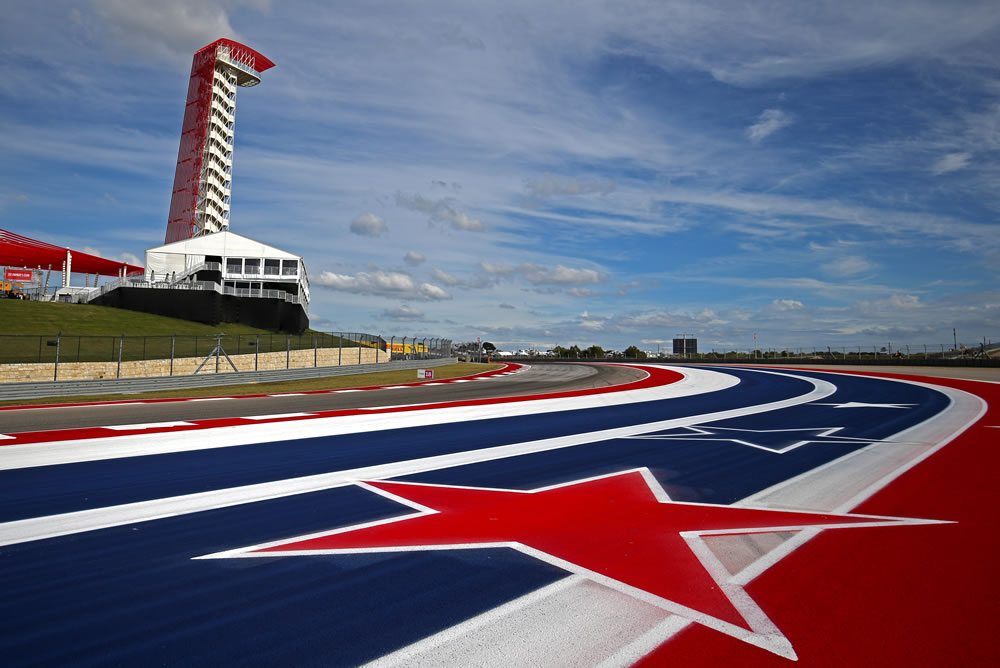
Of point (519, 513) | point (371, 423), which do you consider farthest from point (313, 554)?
point (371, 423)

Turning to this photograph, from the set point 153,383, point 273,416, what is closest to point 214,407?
point 273,416

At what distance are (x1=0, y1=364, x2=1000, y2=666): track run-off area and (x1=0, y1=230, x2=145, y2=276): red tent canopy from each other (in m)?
70.7

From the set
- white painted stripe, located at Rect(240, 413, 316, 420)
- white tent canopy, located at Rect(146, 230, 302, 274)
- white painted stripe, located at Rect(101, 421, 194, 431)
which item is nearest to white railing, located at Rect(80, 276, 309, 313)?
white tent canopy, located at Rect(146, 230, 302, 274)

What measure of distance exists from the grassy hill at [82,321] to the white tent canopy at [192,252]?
9.99 meters

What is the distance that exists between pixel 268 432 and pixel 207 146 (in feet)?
270

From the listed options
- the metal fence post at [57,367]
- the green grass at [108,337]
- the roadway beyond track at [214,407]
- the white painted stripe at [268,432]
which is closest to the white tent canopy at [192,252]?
the green grass at [108,337]

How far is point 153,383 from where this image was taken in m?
21.1

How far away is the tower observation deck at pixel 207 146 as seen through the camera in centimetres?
7881

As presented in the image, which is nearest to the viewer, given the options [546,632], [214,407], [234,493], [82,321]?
[546,632]

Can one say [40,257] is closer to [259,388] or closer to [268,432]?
[259,388]

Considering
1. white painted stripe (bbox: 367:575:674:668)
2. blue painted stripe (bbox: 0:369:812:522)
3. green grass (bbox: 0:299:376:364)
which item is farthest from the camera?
green grass (bbox: 0:299:376:364)

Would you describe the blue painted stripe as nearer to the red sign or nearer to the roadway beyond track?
the roadway beyond track

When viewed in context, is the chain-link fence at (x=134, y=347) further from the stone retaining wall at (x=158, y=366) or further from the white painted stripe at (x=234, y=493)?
the white painted stripe at (x=234, y=493)

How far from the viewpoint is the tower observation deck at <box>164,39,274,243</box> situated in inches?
3103
